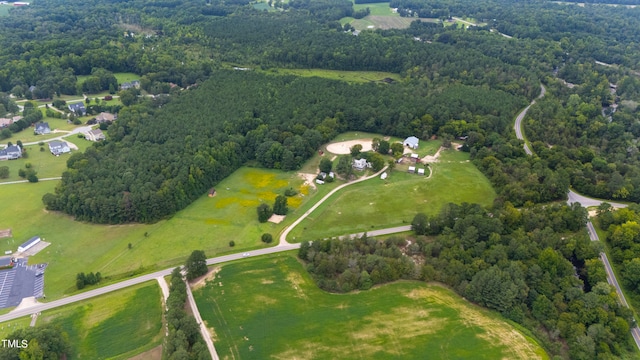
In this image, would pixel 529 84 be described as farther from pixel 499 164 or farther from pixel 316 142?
pixel 316 142

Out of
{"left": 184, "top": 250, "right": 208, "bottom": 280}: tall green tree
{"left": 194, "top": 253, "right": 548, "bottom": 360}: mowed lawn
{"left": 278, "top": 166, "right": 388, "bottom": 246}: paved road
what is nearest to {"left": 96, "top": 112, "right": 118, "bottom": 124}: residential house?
{"left": 278, "top": 166, "right": 388, "bottom": 246}: paved road

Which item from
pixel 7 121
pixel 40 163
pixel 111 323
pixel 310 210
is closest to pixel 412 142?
pixel 310 210

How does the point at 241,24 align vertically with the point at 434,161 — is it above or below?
above

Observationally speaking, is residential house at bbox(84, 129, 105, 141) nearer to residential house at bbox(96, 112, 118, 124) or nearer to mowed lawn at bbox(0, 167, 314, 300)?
residential house at bbox(96, 112, 118, 124)

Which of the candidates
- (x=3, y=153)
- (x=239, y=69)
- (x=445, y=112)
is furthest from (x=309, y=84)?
(x=3, y=153)

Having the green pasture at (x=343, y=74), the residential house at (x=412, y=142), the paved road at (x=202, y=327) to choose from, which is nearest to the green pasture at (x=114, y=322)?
the paved road at (x=202, y=327)

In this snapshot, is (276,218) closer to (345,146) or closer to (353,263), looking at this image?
(353,263)
